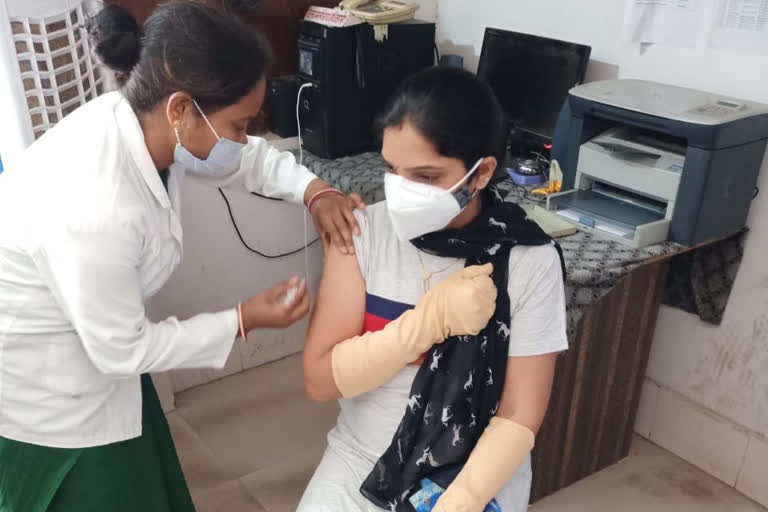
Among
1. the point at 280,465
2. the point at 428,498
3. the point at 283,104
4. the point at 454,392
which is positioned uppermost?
the point at 283,104

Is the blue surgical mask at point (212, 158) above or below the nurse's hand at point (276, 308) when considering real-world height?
above

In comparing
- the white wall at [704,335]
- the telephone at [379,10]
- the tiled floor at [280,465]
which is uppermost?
the telephone at [379,10]

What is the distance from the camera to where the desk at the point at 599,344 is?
5.27ft

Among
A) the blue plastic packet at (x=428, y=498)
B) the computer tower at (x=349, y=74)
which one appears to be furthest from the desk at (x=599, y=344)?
the blue plastic packet at (x=428, y=498)

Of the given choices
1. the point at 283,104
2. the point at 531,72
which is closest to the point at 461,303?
the point at 531,72

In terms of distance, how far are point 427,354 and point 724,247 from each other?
3.76ft

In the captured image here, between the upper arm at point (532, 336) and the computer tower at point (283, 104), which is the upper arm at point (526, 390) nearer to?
the upper arm at point (532, 336)

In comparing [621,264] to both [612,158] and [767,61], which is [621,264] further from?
[767,61]

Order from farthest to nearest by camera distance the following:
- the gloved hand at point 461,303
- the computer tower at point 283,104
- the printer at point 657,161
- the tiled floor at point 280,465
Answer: the computer tower at point 283,104 → the tiled floor at point 280,465 → the printer at point 657,161 → the gloved hand at point 461,303

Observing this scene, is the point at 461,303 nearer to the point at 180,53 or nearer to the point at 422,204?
the point at 422,204

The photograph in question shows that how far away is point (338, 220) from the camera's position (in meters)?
1.28

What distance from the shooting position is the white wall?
1.84 meters

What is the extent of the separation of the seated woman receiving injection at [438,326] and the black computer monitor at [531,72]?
945 millimetres

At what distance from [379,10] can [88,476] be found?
1764 mm
